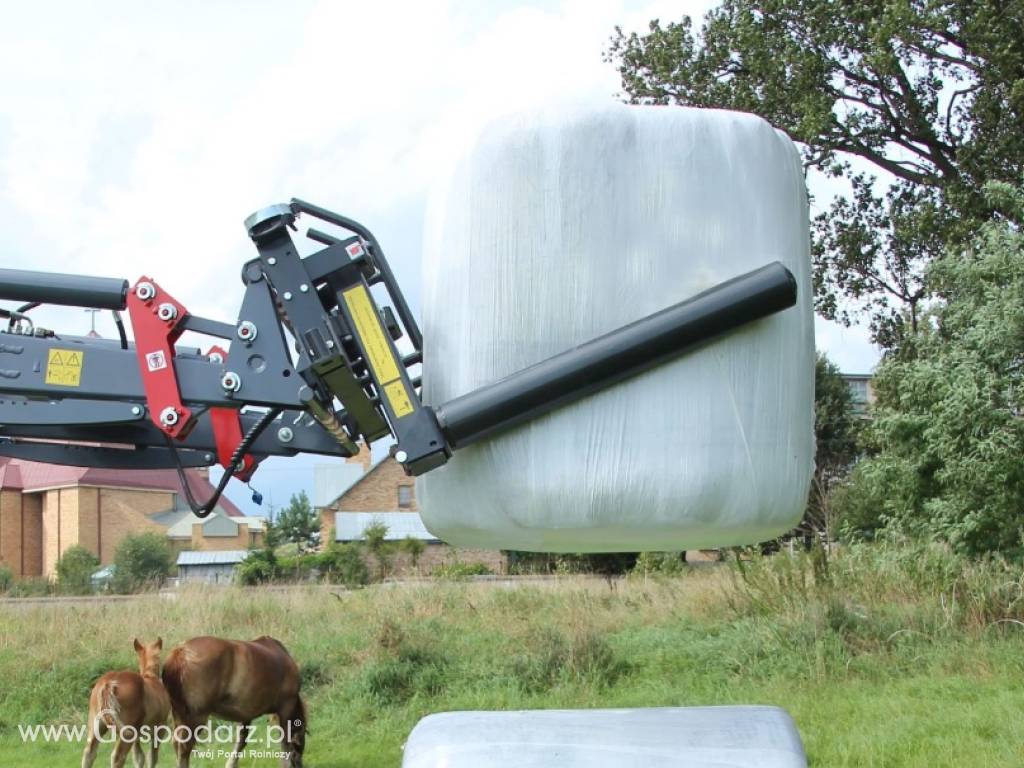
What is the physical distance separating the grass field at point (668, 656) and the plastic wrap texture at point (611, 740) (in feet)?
14.0

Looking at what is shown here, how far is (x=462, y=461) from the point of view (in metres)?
3.29

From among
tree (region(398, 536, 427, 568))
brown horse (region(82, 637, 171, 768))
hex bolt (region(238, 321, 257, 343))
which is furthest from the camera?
tree (region(398, 536, 427, 568))

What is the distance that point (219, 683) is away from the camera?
691 centimetres

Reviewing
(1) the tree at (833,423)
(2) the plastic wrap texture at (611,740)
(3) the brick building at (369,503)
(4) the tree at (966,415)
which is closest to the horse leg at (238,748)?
(2) the plastic wrap texture at (611,740)

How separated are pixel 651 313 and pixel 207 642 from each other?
15.6 ft

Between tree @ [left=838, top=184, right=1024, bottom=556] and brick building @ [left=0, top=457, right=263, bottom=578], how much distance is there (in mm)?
31551

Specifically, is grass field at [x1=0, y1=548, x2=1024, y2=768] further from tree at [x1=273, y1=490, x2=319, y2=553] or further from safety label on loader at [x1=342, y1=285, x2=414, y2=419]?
tree at [x1=273, y1=490, x2=319, y2=553]

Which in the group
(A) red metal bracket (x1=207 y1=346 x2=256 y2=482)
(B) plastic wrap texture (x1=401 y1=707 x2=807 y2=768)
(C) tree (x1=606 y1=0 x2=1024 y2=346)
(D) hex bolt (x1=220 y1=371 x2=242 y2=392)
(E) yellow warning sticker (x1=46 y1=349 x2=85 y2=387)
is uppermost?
(C) tree (x1=606 y1=0 x2=1024 y2=346)

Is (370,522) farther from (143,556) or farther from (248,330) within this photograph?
(248,330)

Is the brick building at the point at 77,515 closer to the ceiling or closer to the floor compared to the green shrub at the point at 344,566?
closer to the ceiling

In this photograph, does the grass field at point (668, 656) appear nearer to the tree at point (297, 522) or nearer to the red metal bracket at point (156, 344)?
the red metal bracket at point (156, 344)

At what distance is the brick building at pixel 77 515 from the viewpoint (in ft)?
131

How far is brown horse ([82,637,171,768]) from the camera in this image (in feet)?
21.8

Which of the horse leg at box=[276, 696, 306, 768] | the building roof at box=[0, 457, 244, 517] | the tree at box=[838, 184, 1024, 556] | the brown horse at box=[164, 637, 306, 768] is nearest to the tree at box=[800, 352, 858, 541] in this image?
the tree at box=[838, 184, 1024, 556]
